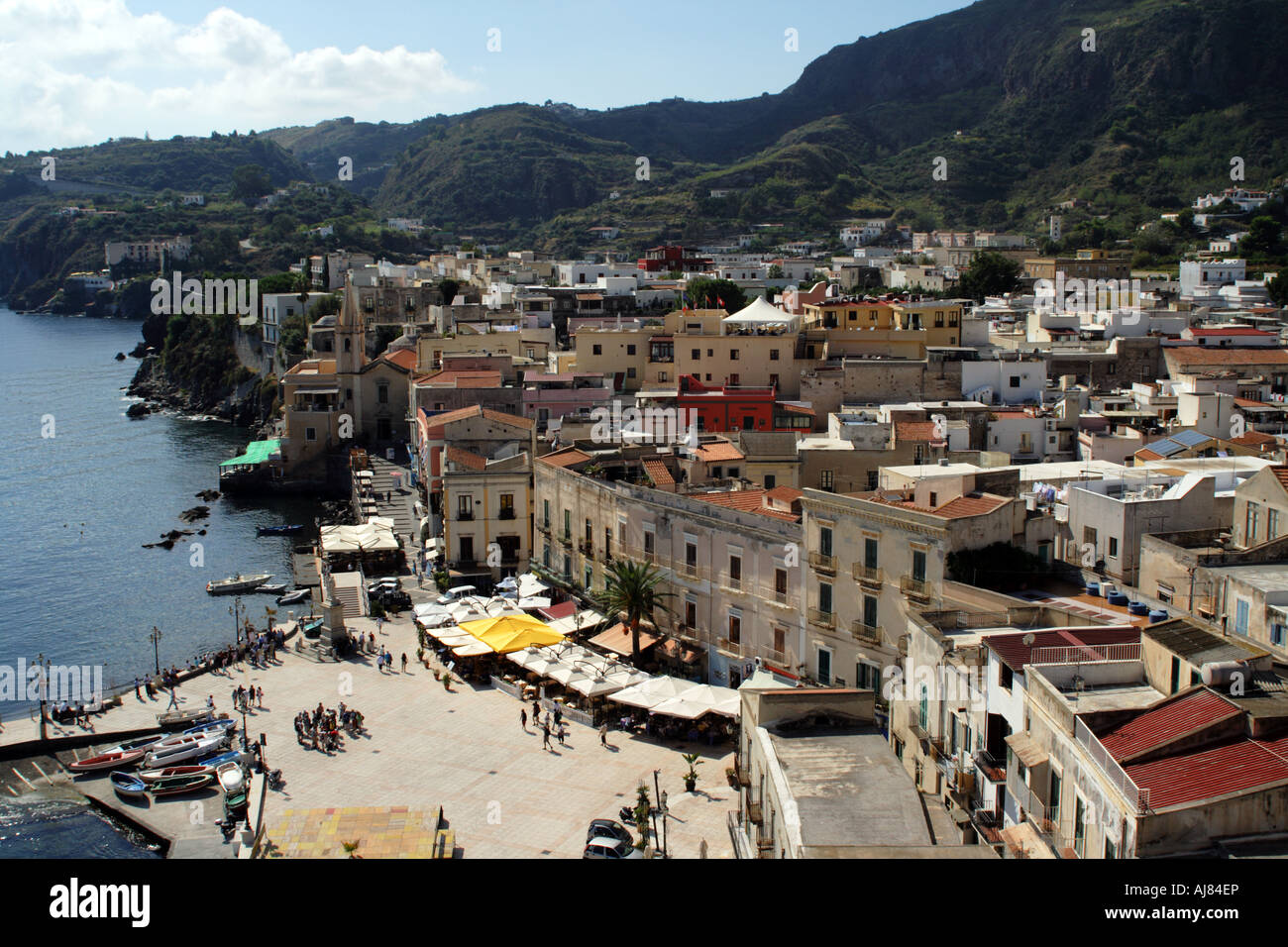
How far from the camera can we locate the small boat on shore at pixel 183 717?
33031 millimetres

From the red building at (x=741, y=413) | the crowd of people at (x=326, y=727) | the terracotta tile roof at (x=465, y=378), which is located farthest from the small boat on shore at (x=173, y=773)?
the terracotta tile roof at (x=465, y=378)

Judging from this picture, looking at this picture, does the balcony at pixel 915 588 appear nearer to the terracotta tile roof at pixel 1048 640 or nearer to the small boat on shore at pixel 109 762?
the terracotta tile roof at pixel 1048 640

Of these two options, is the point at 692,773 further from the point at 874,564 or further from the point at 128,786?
the point at 128,786

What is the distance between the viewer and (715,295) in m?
83.4

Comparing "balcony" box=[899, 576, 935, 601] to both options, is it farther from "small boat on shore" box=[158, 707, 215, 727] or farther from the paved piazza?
"small boat on shore" box=[158, 707, 215, 727]

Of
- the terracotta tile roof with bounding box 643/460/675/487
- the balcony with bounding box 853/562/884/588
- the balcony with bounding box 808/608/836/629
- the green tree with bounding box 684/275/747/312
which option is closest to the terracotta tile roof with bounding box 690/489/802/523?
the terracotta tile roof with bounding box 643/460/675/487

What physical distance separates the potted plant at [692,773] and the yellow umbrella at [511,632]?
319 inches

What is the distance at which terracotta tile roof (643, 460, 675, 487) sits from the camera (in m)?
37.5

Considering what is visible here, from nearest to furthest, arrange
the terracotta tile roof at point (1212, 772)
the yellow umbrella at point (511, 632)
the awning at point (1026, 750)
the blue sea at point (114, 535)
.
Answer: the terracotta tile roof at point (1212, 772)
the awning at point (1026, 750)
the yellow umbrella at point (511, 632)
the blue sea at point (114, 535)

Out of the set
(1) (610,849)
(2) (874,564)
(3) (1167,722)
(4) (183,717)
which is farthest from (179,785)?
(3) (1167,722)

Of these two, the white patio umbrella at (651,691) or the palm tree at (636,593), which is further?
the palm tree at (636,593)

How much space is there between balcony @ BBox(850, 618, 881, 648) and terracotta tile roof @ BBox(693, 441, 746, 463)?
39.4ft

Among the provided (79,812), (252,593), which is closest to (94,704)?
(79,812)
